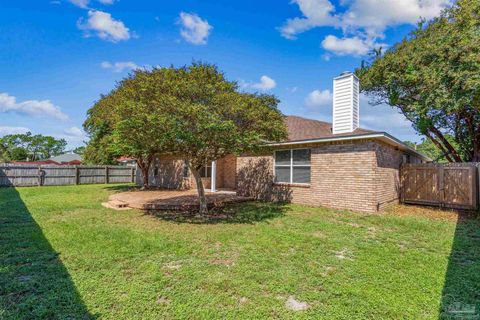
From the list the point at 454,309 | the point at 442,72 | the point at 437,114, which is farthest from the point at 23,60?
the point at 437,114

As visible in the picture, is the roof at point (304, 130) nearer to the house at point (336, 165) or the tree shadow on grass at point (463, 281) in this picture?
the house at point (336, 165)

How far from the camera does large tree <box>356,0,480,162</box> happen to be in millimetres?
8352

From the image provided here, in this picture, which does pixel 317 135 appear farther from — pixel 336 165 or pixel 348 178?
pixel 348 178

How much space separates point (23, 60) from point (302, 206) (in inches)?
580

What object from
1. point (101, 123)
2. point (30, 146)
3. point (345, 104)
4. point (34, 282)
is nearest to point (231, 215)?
point (34, 282)

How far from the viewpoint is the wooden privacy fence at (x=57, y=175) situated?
634 inches

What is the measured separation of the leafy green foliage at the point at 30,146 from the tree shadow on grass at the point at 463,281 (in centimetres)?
6527

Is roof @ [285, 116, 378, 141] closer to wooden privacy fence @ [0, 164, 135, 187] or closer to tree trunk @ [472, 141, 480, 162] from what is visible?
tree trunk @ [472, 141, 480, 162]

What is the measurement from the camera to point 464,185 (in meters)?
9.20

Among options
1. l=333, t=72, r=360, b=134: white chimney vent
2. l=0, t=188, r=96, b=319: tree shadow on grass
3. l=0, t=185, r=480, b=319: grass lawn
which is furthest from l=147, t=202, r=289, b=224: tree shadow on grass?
l=333, t=72, r=360, b=134: white chimney vent

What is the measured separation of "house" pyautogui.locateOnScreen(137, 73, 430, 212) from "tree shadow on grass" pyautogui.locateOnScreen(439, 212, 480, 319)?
2.96m

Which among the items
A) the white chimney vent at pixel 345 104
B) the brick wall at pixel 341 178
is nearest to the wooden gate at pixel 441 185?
the white chimney vent at pixel 345 104

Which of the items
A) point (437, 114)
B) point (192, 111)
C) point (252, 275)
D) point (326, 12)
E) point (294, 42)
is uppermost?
point (326, 12)

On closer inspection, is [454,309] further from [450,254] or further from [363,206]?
[363,206]
